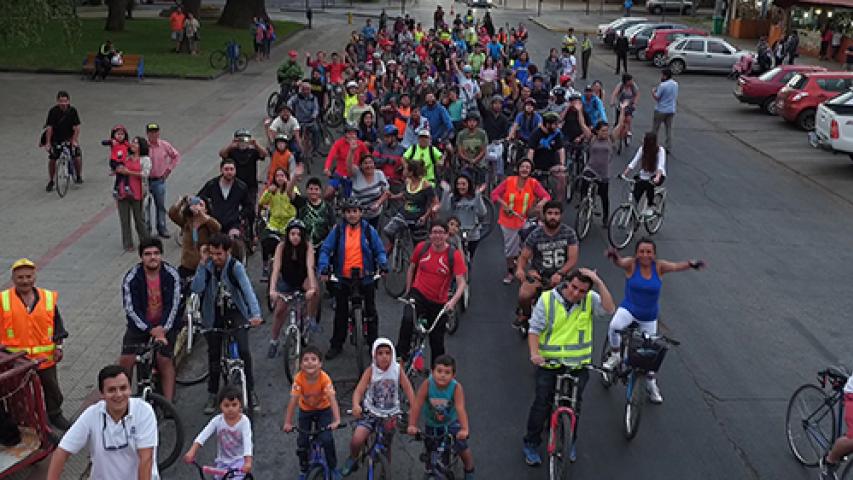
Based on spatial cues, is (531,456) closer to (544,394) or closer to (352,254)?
(544,394)

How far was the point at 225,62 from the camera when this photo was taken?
1231 inches

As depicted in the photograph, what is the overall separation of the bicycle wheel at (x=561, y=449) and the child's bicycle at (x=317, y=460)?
1.83m

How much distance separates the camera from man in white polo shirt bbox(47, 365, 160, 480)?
558cm

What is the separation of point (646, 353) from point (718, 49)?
3022 cm

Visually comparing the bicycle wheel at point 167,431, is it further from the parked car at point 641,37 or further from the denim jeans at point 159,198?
the parked car at point 641,37

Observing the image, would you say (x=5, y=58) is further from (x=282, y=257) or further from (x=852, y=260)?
(x=852, y=260)

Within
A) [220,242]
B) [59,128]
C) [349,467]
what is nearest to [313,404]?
[349,467]

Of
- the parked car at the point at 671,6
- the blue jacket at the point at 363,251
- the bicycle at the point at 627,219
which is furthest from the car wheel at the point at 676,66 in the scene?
the parked car at the point at 671,6

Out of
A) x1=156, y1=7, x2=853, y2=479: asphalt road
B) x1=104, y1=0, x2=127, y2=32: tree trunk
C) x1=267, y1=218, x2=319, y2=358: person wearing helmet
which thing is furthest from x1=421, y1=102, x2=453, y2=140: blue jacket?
x1=104, y1=0, x2=127, y2=32: tree trunk

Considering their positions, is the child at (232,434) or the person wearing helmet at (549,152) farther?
the person wearing helmet at (549,152)

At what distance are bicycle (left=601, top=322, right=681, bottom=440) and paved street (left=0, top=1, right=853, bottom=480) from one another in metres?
0.26

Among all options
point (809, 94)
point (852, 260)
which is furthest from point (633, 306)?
point (809, 94)

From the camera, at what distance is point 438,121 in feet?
50.5

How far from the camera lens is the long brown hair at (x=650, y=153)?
1284 cm
